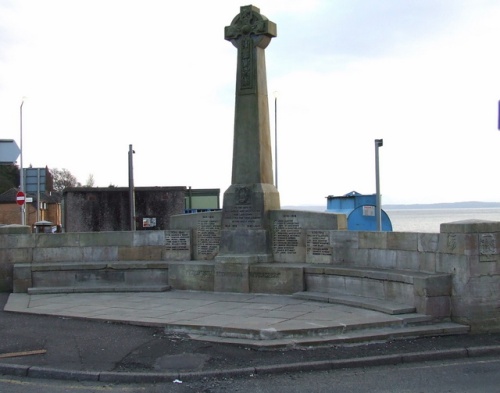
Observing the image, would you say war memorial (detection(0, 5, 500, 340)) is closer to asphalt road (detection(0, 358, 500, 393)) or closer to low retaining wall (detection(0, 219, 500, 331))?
low retaining wall (detection(0, 219, 500, 331))

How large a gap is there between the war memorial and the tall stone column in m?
0.02

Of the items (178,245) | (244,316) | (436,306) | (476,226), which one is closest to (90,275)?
(178,245)

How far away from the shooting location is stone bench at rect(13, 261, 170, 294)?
43.9 feet

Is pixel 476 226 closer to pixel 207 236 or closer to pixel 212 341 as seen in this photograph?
pixel 212 341

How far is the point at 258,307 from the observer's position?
10453 mm

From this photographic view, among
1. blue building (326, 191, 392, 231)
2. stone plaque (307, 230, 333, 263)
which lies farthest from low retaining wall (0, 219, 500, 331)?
blue building (326, 191, 392, 231)

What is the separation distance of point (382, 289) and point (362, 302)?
0.47 m

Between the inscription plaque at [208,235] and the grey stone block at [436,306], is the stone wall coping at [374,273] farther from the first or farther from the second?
the inscription plaque at [208,235]

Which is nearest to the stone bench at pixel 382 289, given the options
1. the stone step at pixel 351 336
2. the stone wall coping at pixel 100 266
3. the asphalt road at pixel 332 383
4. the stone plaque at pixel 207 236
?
the stone step at pixel 351 336

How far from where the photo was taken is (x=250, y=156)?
13.0 meters

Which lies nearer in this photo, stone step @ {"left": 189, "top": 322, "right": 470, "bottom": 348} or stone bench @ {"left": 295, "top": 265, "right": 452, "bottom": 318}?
stone step @ {"left": 189, "top": 322, "right": 470, "bottom": 348}

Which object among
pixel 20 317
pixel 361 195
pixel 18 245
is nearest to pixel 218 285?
pixel 20 317

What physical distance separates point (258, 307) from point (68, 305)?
12.7ft

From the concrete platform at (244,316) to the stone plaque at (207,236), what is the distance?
134cm
